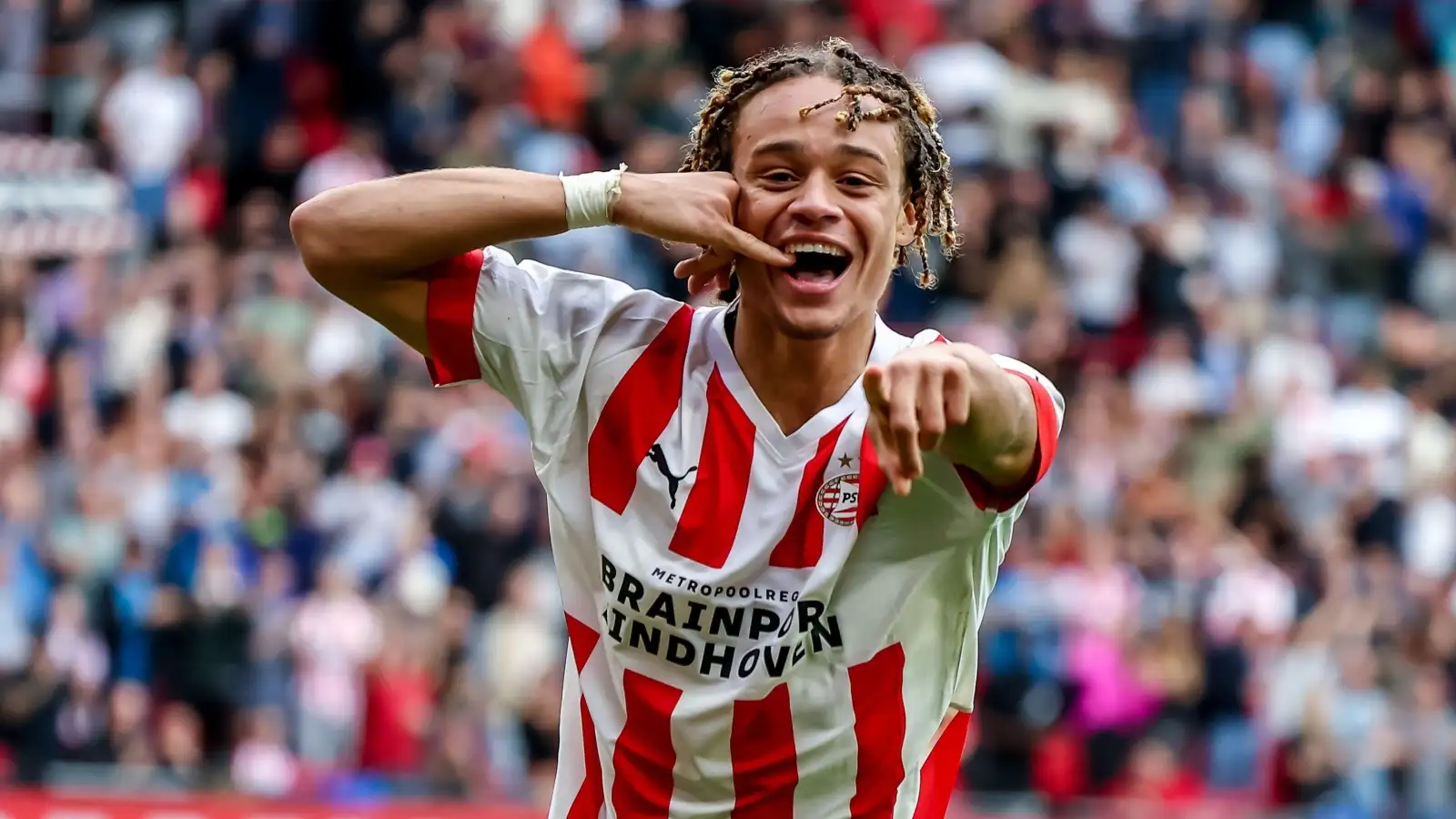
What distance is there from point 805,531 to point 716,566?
0.21 metres

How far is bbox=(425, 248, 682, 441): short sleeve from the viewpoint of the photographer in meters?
5.13

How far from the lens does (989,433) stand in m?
4.48

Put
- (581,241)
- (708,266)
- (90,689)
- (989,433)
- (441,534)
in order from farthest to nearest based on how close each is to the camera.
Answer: (581,241)
(441,534)
(90,689)
(708,266)
(989,433)

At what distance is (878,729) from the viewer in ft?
16.5

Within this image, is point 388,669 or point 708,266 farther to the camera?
point 388,669

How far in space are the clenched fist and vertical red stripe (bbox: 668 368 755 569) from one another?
13.7 inches

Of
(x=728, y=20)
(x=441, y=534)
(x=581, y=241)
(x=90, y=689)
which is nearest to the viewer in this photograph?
(x=90, y=689)

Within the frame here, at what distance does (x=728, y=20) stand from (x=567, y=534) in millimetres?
13009

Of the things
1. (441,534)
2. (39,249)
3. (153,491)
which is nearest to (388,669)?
(441,534)

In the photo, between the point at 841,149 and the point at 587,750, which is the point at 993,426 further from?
the point at 587,750

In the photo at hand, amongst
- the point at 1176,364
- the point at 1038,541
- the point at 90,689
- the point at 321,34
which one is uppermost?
the point at 321,34

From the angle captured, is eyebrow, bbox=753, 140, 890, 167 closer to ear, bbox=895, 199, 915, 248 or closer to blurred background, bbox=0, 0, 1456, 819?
ear, bbox=895, 199, 915, 248

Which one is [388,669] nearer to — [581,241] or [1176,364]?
[581,241]

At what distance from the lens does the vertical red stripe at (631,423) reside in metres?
5.12
